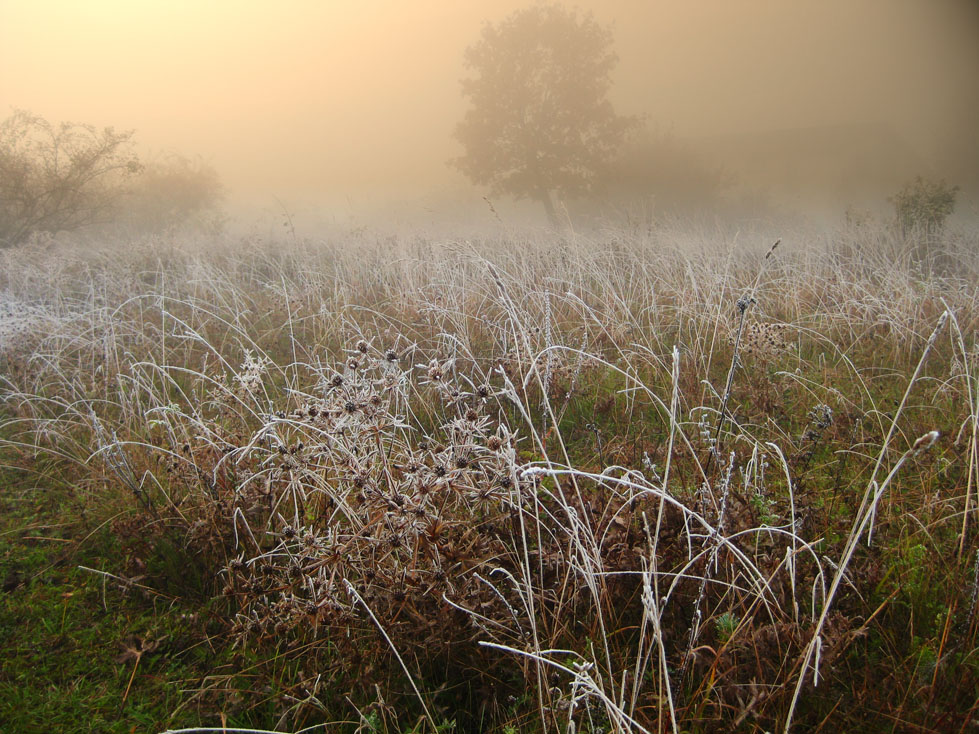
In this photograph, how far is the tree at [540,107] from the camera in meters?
10.0

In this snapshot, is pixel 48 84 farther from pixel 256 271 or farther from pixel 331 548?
pixel 331 548

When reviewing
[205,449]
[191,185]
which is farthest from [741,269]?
[191,185]

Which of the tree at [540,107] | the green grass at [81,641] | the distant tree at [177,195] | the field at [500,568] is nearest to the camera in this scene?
the field at [500,568]

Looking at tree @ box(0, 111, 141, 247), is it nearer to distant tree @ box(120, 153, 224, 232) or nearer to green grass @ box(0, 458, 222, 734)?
distant tree @ box(120, 153, 224, 232)

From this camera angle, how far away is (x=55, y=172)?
25.5ft

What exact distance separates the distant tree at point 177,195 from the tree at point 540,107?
6.16 m

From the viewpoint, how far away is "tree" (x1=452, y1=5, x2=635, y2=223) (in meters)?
10.0

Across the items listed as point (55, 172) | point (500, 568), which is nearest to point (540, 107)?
point (55, 172)

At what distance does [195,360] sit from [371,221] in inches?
208

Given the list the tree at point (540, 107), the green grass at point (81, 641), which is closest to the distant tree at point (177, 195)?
the tree at point (540, 107)

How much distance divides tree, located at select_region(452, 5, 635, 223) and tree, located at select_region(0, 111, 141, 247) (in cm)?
672

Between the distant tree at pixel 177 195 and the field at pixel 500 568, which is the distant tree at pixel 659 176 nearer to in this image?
the distant tree at pixel 177 195

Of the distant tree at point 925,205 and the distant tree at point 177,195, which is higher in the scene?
the distant tree at point 177,195

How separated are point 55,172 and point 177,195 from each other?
411 centimetres
